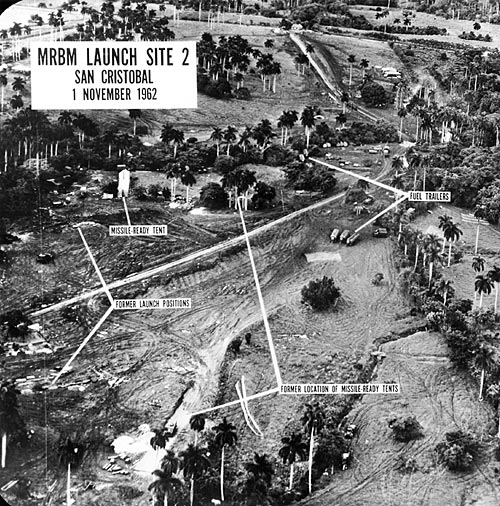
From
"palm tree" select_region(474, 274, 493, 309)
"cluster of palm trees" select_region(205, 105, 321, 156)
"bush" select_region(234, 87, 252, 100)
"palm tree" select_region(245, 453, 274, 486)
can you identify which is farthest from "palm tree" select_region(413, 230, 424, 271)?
"palm tree" select_region(245, 453, 274, 486)

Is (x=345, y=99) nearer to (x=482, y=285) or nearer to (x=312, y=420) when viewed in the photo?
(x=482, y=285)

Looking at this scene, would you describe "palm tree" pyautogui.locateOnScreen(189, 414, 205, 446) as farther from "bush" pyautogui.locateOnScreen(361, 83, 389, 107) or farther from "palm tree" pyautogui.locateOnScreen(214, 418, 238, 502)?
"bush" pyautogui.locateOnScreen(361, 83, 389, 107)

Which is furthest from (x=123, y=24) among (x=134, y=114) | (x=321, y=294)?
(x=321, y=294)

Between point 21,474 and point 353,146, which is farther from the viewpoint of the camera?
point 353,146

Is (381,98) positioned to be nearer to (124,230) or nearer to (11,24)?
(124,230)

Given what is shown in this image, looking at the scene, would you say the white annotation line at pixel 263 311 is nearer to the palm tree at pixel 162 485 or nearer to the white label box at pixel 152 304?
the white label box at pixel 152 304

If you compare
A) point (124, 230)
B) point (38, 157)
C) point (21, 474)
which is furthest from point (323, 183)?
point (21, 474)

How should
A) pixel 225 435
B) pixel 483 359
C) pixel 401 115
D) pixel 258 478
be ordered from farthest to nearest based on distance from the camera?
pixel 401 115, pixel 483 359, pixel 225 435, pixel 258 478
